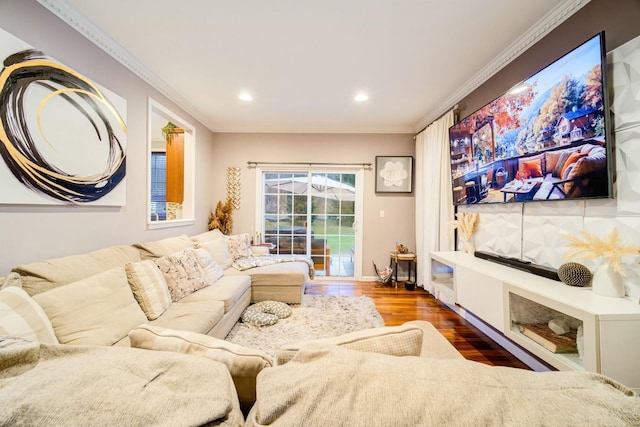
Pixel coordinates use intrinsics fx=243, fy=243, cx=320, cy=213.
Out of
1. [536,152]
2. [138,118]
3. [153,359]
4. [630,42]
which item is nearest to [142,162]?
[138,118]

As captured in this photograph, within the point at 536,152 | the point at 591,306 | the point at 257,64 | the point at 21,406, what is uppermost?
the point at 257,64

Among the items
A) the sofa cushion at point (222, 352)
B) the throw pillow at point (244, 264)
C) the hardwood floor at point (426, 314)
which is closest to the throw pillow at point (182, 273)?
the throw pillow at point (244, 264)

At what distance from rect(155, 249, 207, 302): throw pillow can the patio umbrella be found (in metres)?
2.17

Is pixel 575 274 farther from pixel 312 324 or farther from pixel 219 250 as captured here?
pixel 219 250

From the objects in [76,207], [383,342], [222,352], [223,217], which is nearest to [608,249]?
[383,342]

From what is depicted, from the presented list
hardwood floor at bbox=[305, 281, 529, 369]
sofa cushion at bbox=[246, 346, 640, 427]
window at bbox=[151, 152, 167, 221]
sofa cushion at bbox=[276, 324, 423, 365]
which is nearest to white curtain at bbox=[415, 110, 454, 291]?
hardwood floor at bbox=[305, 281, 529, 369]

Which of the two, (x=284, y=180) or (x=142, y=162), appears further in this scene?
(x=284, y=180)

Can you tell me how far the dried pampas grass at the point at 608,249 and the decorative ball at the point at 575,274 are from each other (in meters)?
0.10

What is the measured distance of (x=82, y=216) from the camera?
1.92 meters

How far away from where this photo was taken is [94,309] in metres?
1.40

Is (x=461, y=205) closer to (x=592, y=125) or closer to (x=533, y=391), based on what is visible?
(x=592, y=125)

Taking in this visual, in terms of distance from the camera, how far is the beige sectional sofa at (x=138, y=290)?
1.29 meters

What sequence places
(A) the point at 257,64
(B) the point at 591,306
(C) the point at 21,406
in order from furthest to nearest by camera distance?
(A) the point at 257,64
(B) the point at 591,306
(C) the point at 21,406

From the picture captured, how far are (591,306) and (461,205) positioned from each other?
181cm
